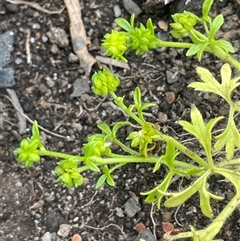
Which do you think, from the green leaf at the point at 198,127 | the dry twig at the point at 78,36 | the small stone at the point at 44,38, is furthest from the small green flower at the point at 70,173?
the small stone at the point at 44,38

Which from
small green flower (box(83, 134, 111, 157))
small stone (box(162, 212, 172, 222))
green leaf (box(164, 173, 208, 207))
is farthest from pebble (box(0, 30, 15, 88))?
green leaf (box(164, 173, 208, 207))

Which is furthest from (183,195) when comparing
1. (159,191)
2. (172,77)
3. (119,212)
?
(172,77)

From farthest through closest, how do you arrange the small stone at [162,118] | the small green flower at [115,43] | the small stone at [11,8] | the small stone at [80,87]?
the small stone at [11,8], the small stone at [80,87], the small stone at [162,118], the small green flower at [115,43]

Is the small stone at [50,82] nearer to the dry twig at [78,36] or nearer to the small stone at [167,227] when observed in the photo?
the dry twig at [78,36]

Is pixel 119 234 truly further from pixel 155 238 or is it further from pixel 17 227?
pixel 17 227

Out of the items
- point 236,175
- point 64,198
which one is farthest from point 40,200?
point 236,175
